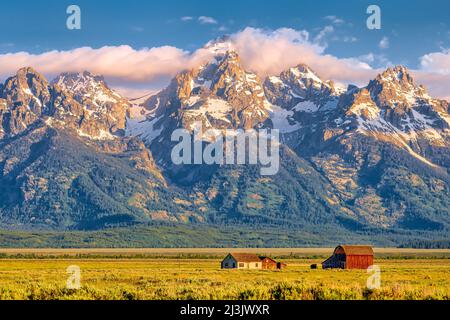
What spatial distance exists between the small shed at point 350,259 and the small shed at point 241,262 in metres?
14.5

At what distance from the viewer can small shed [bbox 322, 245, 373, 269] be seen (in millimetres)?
170125

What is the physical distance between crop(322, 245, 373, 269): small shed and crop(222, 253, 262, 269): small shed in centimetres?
1446

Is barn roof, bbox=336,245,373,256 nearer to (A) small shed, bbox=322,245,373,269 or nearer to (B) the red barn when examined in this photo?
(A) small shed, bbox=322,245,373,269

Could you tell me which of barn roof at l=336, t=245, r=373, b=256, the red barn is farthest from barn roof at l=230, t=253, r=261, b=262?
barn roof at l=336, t=245, r=373, b=256

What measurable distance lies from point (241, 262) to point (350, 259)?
22452 mm

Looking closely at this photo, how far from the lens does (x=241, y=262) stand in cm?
17150

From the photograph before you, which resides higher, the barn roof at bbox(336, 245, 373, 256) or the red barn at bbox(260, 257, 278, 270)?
the barn roof at bbox(336, 245, 373, 256)

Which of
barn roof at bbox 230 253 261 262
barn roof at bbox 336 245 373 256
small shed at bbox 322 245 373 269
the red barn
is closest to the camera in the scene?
small shed at bbox 322 245 373 269

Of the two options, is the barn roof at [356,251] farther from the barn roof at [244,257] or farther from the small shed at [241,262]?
the barn roof at [244,257]

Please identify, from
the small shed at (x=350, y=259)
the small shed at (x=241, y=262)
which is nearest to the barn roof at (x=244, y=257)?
the small shed at (x=241, y=262)

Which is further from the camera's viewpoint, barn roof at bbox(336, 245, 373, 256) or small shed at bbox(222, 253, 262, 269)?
barn roof at bbox(336, 245, 373, 256)

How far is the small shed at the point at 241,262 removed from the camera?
17025 centimetres

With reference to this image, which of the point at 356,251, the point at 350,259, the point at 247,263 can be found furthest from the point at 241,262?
the point at 356,251

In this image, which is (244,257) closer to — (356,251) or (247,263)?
(247,263)
